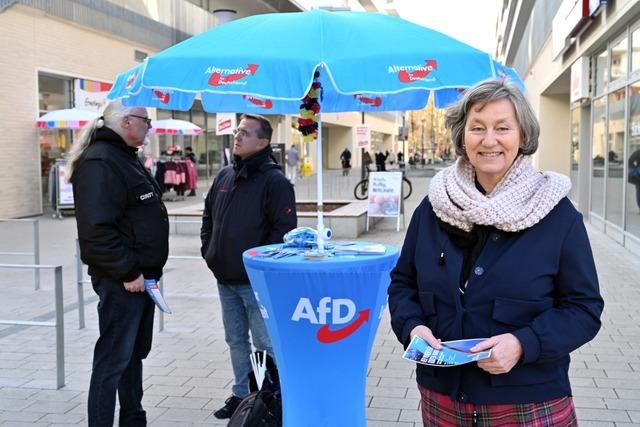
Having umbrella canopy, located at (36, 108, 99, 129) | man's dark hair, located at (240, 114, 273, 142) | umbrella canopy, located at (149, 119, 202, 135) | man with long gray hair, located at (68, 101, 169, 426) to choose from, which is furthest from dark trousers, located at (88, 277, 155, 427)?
umbrella canopy, located at (149, 119, 202, 135)

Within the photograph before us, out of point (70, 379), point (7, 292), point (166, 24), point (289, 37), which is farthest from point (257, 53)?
point (166, 24)

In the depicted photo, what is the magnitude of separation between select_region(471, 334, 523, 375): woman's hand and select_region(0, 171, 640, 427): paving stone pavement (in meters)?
2.38

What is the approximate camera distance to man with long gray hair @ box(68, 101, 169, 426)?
3365 mm

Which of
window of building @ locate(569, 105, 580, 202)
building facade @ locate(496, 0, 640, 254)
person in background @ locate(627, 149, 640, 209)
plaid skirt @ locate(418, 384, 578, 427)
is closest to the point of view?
plaid skirt @ locate(418, 384, 578, 427)

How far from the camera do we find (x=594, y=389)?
4.69 meters

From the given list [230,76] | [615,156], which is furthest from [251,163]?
[615,156]

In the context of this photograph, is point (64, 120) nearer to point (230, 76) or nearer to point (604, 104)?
point (604, 104)

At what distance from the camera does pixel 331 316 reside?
3.31m

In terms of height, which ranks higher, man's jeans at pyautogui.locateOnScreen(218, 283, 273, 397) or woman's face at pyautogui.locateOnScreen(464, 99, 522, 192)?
woman's face at pyautogui.locateOnScreen(464, 99, 522, 192)

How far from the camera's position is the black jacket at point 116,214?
3.35m

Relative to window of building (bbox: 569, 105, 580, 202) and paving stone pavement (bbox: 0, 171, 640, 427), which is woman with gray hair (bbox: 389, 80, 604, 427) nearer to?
paving stone pavement (bbox: 0, 171, 640, 427)

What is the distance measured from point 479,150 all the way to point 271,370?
232 centimetres

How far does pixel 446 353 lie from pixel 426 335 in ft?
0.34

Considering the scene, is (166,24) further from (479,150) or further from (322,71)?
(479,150)
